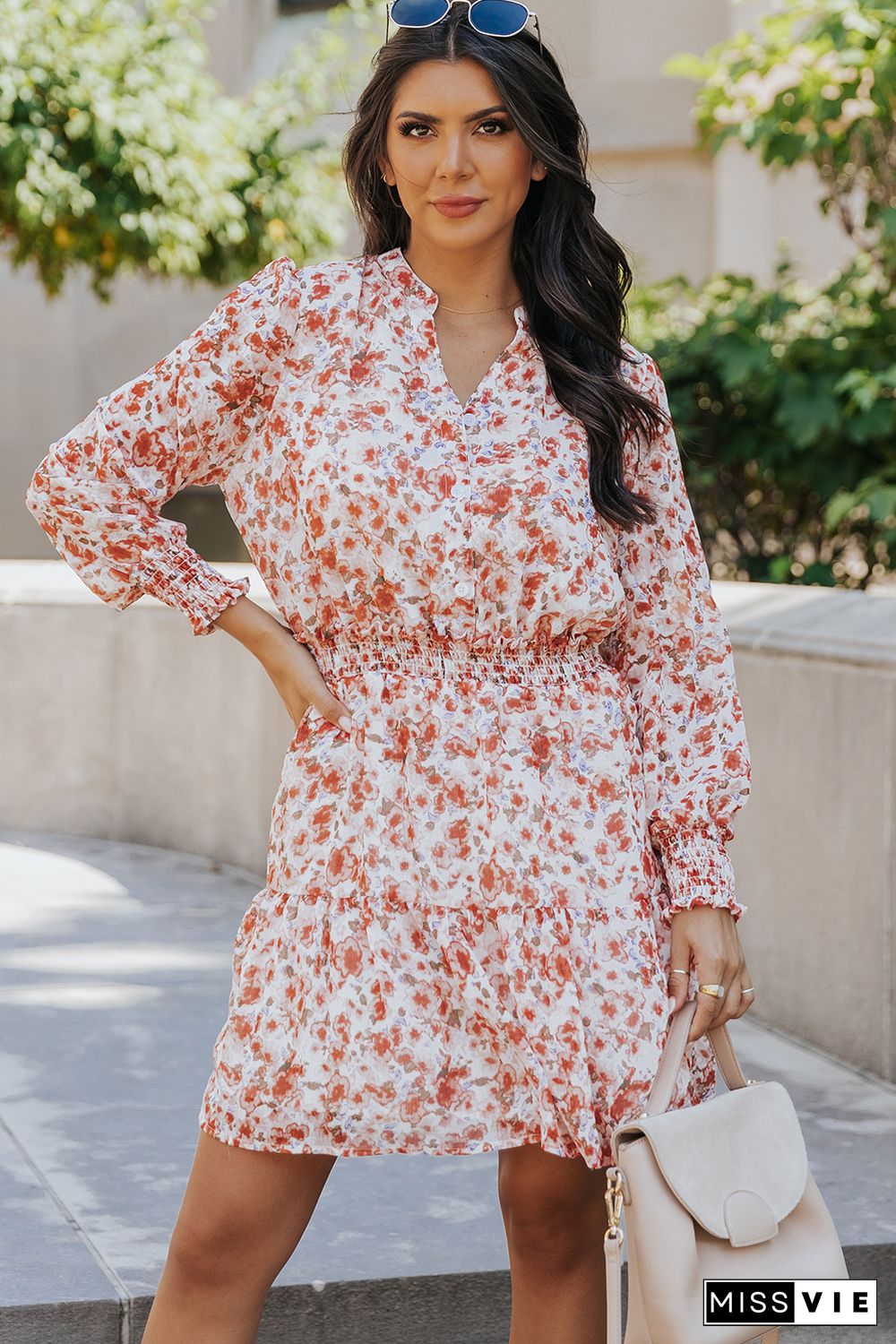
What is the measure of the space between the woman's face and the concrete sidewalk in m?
1.80

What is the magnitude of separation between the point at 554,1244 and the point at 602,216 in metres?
11.7

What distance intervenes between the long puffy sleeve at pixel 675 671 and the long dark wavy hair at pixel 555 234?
50 mm

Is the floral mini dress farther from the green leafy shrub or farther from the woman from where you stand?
the green leafy shrub

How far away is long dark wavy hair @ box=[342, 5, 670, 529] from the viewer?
7.70ft

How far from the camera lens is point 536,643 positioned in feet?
7.61

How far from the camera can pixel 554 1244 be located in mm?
2383

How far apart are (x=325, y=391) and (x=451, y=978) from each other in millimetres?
743

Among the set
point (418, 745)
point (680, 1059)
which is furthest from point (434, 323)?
point (680, 1059)

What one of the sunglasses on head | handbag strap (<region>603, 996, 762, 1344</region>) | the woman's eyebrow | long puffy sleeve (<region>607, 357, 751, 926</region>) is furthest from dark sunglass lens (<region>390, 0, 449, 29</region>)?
handbag strap (<region>603, 996, 762, 1344</region>)

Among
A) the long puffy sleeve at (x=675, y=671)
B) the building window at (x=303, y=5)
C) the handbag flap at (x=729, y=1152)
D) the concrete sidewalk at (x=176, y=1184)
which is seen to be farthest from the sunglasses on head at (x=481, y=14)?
the building window at (x=303, y=5)

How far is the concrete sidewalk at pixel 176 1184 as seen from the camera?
3.12 meters

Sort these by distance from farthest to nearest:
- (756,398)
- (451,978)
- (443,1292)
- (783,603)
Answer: (756,398)
(783,603)
(443,1292)
(451,978)

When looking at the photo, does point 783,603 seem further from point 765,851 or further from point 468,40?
point 468,40

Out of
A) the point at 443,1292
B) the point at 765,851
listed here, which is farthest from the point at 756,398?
the point at 443,1292
